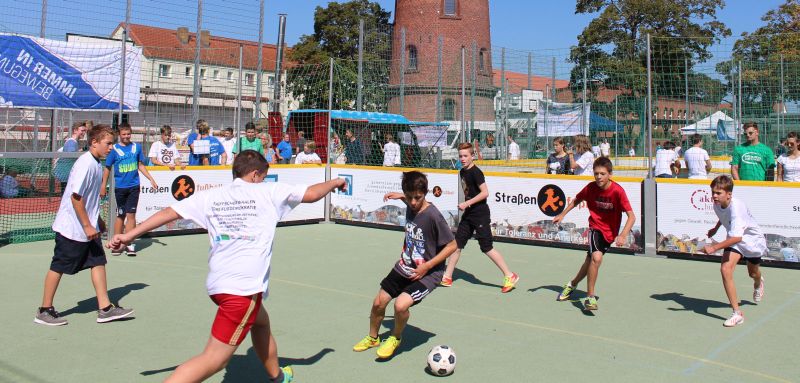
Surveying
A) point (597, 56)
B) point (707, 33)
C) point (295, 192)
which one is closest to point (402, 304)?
point (295, 192)

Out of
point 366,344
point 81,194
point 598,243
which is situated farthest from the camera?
point 598,243

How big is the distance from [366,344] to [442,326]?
111 centimetres

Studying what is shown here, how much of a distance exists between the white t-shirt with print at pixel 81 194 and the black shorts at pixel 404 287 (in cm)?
293

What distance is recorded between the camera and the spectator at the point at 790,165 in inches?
420

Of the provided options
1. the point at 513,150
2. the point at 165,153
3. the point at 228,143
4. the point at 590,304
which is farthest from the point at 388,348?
the point at 513,150

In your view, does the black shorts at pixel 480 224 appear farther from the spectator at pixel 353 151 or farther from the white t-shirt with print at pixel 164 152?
the spectator at pixel 353 151

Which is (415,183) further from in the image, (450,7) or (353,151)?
(450,7)

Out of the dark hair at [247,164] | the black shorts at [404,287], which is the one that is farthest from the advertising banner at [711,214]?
the dark hair at [247,164]

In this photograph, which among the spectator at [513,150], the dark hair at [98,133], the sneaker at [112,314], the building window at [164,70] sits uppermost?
the building window at [164,70]

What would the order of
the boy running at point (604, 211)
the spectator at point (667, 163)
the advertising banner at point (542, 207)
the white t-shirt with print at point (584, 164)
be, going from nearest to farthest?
1. the boy running at point (604, 211)
2. the advertising banner at point (542, 207)
3. the white t-shirt with print at point (584, 164)
4. the spectator at point (667, 163)

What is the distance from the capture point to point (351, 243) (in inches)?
476

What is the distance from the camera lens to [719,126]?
18406 millimetres

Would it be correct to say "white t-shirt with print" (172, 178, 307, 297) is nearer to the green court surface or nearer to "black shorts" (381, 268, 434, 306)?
the green court surface

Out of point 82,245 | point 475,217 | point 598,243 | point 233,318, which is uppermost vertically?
point 475,217
